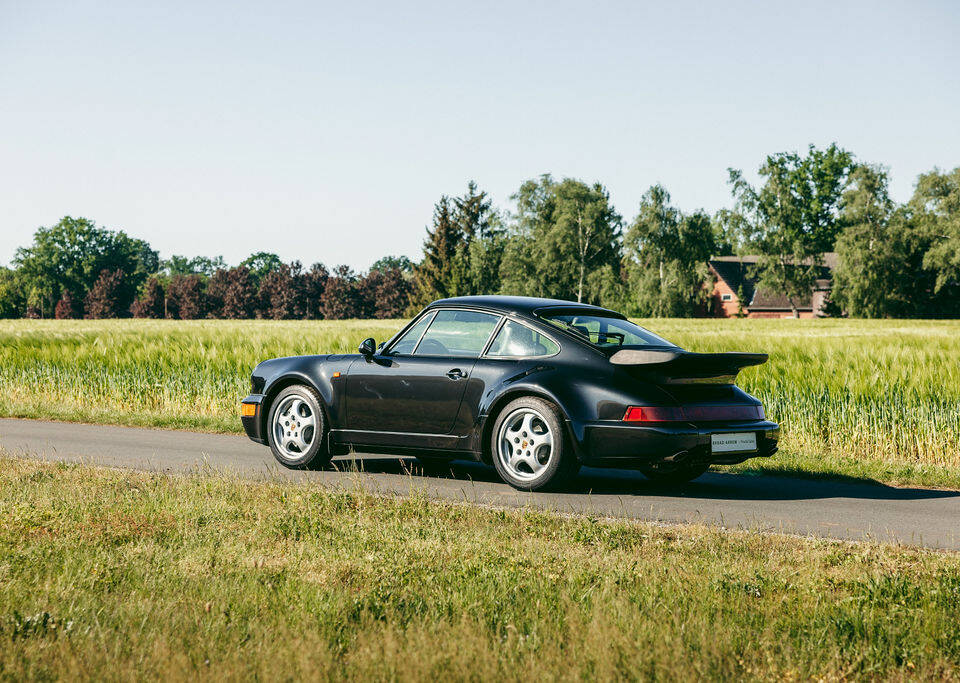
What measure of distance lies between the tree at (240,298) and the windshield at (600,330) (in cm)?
12165

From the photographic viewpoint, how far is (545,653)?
3.74 m

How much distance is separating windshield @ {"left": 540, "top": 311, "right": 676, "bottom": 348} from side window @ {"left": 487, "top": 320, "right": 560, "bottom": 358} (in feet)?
0.61

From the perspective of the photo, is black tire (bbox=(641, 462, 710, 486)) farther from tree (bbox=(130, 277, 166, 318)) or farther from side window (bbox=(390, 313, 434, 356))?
tree (bbox=(130, 277, 166, 318))

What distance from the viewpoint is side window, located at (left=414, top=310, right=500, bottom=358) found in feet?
28.9

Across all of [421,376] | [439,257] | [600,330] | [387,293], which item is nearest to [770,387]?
[600,330]

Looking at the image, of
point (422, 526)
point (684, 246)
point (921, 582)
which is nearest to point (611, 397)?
point (422, 526)

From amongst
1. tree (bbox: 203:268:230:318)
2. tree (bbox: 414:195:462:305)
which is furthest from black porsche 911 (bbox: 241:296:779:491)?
tree (bbox: 203:268:230:318)

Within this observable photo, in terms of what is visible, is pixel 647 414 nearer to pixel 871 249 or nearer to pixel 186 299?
pixel 871 249

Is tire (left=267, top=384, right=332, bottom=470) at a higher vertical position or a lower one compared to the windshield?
lower

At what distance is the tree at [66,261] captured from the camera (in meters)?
143

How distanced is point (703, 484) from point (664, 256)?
80704mm

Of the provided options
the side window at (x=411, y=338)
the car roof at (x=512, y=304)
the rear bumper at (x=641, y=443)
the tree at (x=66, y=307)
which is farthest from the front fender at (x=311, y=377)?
the tree at (x=66, y=307)

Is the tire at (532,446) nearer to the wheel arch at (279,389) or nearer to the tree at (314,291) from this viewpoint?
the wheel arch at (279,389)

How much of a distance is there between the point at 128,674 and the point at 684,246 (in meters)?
86.9
